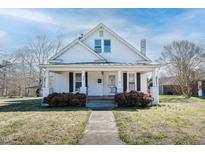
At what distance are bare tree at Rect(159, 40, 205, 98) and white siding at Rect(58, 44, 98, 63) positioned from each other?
48.1 feet

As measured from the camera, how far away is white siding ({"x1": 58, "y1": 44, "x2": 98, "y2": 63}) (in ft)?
71.8

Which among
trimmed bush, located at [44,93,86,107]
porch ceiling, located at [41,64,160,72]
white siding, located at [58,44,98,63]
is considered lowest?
trimmed bush, located at [44,93,86,107]

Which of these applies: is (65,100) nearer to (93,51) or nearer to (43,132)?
(93,51)

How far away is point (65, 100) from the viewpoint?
17500 millimetres

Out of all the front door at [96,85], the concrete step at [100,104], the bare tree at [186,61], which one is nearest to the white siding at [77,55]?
the front door at [96,85]

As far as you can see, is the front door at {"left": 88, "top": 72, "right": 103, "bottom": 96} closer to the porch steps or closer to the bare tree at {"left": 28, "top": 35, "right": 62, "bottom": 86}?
the porch steps

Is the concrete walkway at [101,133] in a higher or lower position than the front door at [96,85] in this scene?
lower

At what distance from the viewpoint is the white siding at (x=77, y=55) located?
862 inches

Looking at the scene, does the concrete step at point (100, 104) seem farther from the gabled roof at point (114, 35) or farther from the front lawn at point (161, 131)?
the front lawn at point (161, 131)

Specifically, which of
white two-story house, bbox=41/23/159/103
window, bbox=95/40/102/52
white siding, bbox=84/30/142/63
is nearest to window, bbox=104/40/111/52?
white two-story house, bbox=41/23/159/103

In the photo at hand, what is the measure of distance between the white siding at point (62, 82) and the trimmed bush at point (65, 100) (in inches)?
145

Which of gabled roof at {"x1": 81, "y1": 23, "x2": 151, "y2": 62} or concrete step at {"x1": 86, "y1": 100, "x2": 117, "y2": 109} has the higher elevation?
gabled roof at {"x1": 81, "y1": 23, "x2": 151, "y2": 62}

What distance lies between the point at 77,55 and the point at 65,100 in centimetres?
551

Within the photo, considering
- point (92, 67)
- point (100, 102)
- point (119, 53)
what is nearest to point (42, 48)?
point (119, 53)
